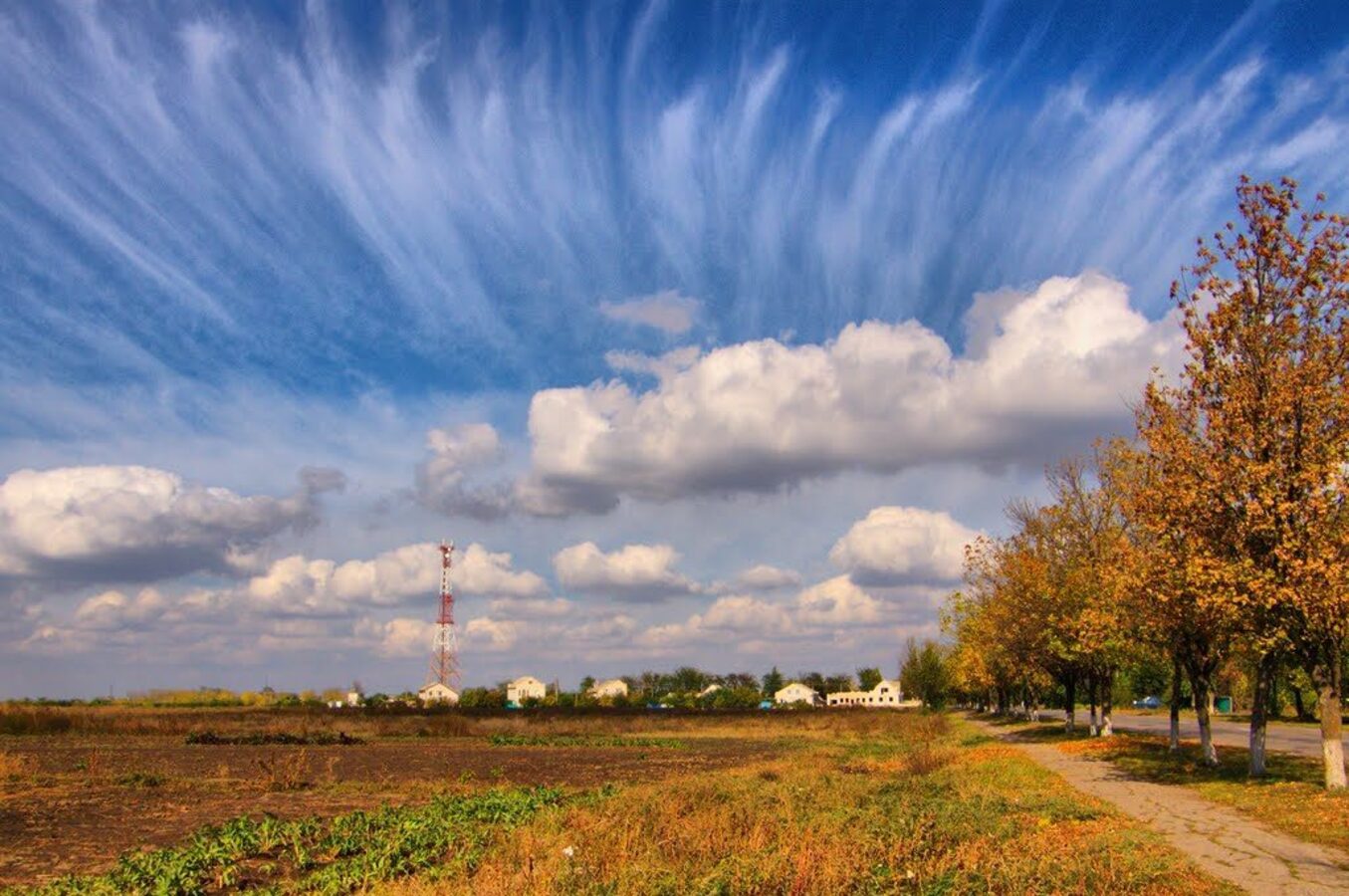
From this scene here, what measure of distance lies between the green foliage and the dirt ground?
2.10m

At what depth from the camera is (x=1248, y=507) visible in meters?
23.1

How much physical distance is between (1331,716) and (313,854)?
21.7 m

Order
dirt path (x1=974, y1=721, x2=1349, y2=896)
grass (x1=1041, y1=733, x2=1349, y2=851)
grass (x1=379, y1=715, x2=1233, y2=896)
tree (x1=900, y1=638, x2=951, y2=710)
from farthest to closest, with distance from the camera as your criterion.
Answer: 1. tree (x1=900, y1=638, x2=951, y2=710)
2. grass (x1=1041, y1=733, x2=1349, y2=851)
3. dirt path (x1=974, y1=721, x2=1349, y2=896)
4. grass (x1=379, y1=715, x2=1233, y2=896)

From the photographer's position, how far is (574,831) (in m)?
16.0

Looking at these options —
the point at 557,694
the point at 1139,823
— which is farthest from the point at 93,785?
the point at 557,694

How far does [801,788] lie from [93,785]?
23.6 m

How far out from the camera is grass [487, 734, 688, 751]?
61.1 m

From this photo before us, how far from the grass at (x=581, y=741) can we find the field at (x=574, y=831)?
2146 centimetres

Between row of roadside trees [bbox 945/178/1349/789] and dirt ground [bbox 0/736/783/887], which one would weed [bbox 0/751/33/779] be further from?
row of roadside trees [bbox 945/178/1349/789]

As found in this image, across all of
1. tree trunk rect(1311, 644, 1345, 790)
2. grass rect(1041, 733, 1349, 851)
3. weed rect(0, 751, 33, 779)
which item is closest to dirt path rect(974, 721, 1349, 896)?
grass rect(1041, 733, 1349, 851)

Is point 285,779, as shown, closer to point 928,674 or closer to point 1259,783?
point 1259,783

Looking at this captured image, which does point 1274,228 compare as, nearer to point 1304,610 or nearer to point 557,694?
point 1304,610

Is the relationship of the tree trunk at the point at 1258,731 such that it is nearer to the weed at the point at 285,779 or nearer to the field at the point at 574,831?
the field at the point at 574,831

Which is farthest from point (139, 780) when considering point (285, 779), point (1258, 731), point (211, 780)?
point (1258, 731)
